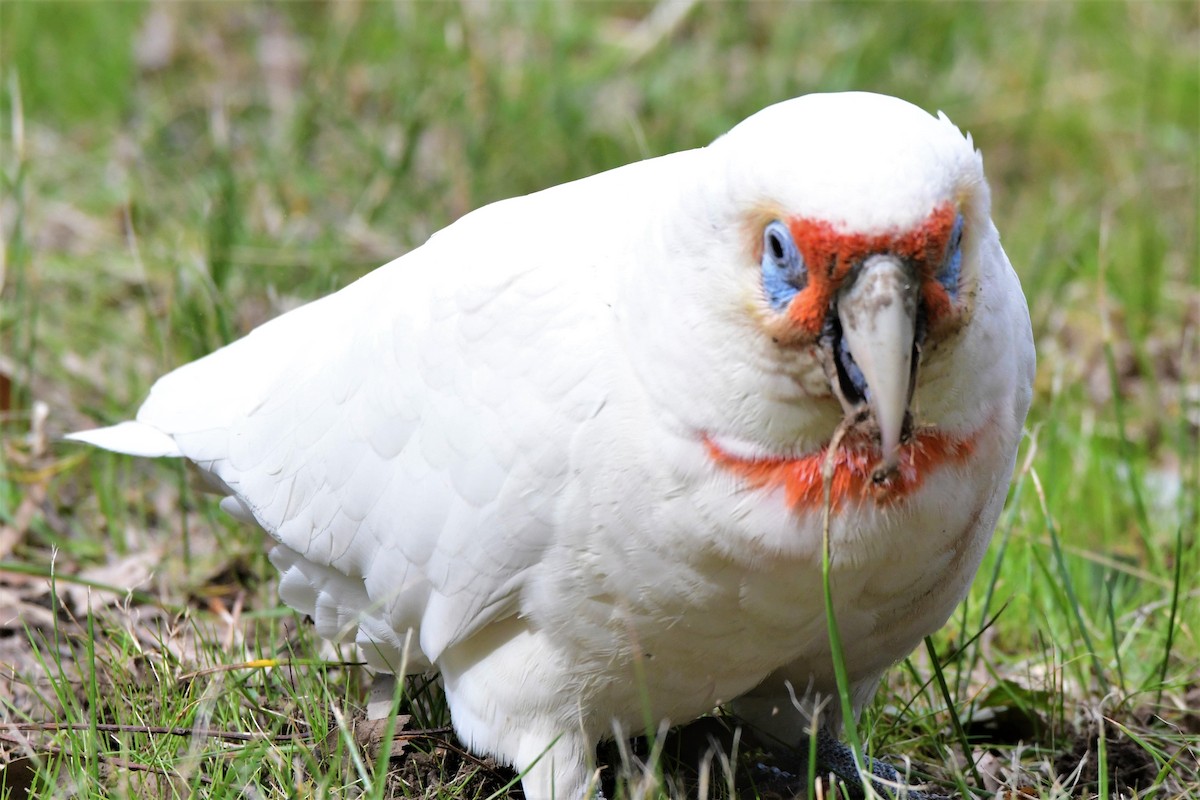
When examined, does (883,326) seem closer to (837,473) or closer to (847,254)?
(847,254)

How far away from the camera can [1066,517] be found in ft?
10.6

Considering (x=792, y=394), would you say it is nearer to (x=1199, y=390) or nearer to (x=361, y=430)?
(x=361, y=430)

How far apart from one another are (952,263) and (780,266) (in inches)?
8.6

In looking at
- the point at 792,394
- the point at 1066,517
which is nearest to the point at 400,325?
the point at 792,394

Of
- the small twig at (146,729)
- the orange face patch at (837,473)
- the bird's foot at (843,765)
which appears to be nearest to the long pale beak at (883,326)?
the orange face patch at (837,473)

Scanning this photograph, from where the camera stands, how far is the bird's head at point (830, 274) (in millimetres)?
1674

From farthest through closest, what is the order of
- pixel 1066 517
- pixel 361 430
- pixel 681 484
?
pixel 1066 517, pixel 361 430, pixel 681 484

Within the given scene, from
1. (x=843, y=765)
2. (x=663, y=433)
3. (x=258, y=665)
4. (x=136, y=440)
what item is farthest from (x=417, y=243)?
(x=663, y=433)

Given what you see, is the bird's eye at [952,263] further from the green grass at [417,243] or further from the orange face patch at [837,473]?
the green grass at [417,243]

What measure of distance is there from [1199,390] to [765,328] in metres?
2.43

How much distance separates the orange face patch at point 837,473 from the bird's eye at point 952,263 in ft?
0.76

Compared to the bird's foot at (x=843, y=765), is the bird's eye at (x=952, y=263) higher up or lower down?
higher up

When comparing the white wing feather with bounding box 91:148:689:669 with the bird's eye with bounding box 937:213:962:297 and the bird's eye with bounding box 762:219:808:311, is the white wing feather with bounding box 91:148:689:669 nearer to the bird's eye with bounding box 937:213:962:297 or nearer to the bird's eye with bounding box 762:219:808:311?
the bird's eye with bounding box 762:219:808:311

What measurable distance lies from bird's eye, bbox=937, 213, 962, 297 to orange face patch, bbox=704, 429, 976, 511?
0.76 ft
